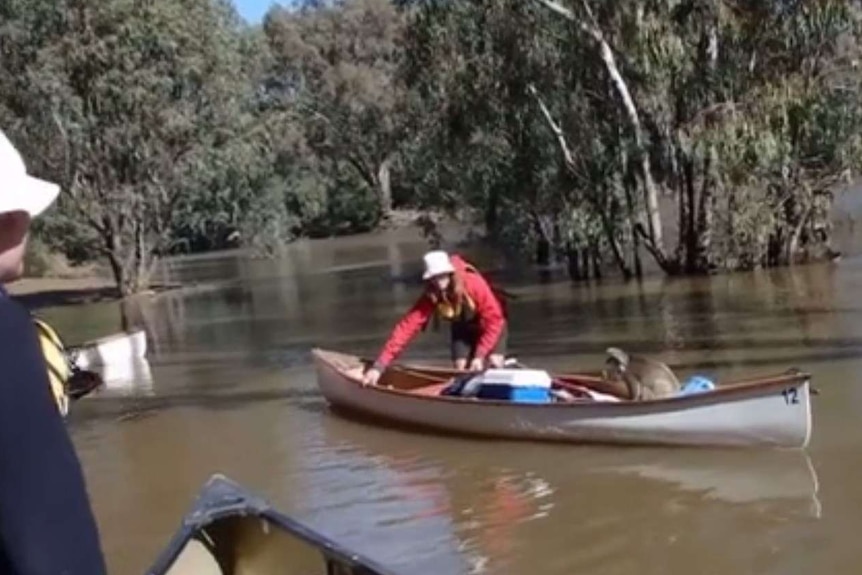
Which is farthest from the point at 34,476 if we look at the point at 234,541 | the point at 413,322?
the point at 413,322

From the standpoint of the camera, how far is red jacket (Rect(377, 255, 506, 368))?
1266cm

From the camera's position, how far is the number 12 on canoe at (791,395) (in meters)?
9.95

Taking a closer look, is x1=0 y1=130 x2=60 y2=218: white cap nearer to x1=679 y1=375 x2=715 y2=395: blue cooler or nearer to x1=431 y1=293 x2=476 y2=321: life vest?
x1=679 y1=375 x2=715 y2=395: blue cooler

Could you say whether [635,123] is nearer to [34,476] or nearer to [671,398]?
[671,398]

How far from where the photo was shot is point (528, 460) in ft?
36.9

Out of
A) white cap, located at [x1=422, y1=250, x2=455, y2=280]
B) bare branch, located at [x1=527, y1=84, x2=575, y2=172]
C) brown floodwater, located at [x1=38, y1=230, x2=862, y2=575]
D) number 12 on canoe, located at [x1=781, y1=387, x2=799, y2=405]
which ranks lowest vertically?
brown floodwater, located at [x1=38, y1=230, x2=862, y2=575]

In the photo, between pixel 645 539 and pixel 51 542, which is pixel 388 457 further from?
pixel 51 542

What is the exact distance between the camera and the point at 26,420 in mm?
2064

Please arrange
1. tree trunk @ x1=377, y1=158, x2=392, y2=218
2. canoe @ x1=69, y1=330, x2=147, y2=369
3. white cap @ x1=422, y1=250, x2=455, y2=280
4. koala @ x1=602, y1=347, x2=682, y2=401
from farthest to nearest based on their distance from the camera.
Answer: tree trunk @ x1=377, y1=158, x2=392, y2=218 < canoe @ x1=69, y1=330, x2=147, y2=369 < white cap @ x1=422, y1=250, x2=455, y2=280 < koala @ x1=602, y1=347, x2=682, y2=401

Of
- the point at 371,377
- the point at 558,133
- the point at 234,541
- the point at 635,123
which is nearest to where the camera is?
the point at 234,541

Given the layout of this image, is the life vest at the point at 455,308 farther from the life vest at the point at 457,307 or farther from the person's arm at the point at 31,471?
the person's arm at the point at 31,471

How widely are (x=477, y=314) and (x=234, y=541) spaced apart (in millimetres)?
7285

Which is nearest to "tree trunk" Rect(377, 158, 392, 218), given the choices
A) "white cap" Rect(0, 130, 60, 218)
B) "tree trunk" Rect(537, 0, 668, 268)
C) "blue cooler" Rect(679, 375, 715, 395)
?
"tree trunk" Rect(537, 0, 668, 268)

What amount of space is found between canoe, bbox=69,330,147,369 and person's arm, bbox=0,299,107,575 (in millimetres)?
16381
